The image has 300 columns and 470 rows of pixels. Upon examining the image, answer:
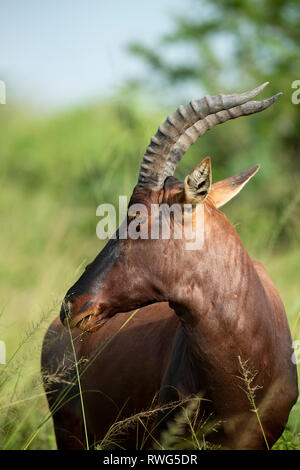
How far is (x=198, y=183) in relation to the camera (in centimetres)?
322

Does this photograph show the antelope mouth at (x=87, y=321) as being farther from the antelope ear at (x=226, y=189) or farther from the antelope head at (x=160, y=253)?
the antelope ear at (x=226, y=189)

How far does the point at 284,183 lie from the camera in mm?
11477

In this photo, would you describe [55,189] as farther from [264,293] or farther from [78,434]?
[264,293]

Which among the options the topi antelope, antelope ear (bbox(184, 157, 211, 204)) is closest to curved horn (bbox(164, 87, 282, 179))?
the topi antelope

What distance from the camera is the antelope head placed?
3295mm

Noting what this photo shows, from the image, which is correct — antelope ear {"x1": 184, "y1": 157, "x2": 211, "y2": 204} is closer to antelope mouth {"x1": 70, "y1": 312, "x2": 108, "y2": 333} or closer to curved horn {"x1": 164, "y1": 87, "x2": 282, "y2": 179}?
curved horn {"x1": 164, "y1": 87, "x2": 282, "y2": 179}

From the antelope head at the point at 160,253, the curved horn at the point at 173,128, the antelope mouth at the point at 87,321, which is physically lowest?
the antelope mouth at the point at 87,321

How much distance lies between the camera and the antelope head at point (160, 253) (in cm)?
329

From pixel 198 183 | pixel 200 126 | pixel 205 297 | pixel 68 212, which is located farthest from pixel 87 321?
pixel 68 212

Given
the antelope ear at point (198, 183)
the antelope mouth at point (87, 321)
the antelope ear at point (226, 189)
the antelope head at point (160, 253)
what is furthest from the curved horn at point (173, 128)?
the antelope mouth at point (87, 321)

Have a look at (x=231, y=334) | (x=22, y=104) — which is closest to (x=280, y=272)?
(x=231, y=334)

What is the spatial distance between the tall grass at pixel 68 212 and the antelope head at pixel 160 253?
236 millimetres

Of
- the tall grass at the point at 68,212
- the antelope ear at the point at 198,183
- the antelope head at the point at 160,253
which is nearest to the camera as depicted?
the antelope ear at the point at 198,183
